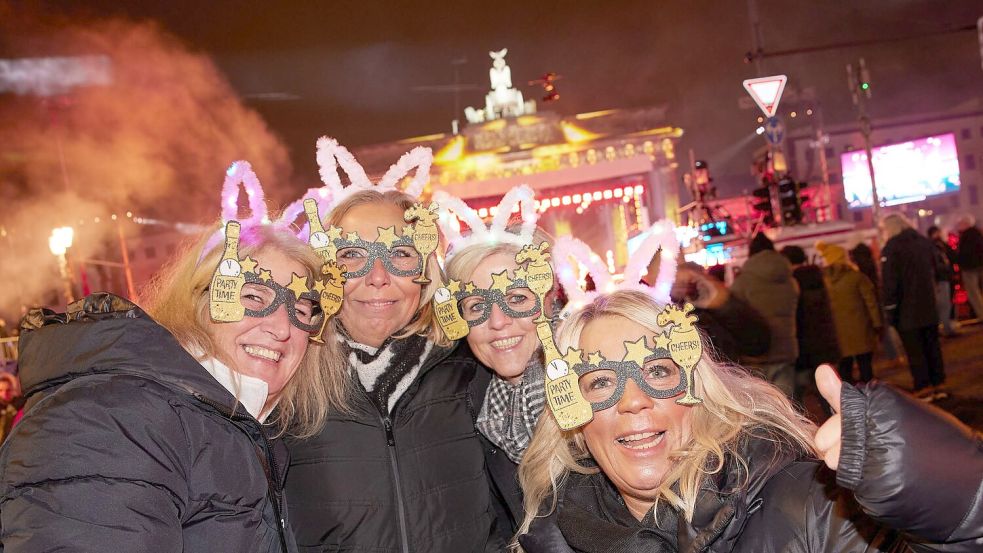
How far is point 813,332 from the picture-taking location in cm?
836

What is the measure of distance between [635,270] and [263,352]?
4.54 ft

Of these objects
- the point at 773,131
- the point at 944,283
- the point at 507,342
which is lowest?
the point at 944,283

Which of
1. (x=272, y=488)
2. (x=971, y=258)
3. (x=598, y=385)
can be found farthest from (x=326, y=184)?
(x=971, y=258)

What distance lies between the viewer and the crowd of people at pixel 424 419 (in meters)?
1.87

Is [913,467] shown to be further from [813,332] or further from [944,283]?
[944,283]

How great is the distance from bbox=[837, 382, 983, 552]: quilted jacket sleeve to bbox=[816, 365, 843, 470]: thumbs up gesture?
4cm

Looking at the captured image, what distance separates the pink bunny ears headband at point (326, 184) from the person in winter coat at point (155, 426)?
299 mm

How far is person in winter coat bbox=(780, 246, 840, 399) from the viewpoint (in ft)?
27.2

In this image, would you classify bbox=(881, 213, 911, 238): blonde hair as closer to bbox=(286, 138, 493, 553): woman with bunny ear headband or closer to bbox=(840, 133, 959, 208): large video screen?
bbox=(286, 138, 493, 553): woman with bunny ear headband

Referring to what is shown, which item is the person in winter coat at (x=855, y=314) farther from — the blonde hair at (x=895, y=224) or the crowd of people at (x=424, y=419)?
the crowd of people at (x=424, y=419)

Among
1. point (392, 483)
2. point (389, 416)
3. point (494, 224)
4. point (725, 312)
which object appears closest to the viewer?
point (392, 483)

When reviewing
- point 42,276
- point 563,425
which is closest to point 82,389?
point 563,425

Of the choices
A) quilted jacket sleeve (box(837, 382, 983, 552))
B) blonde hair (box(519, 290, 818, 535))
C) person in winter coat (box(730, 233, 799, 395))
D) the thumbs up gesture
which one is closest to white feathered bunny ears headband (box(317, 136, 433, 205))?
blonde hair (box(519, 290, 818, 535))

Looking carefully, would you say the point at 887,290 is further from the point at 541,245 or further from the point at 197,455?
the point at 197,455
